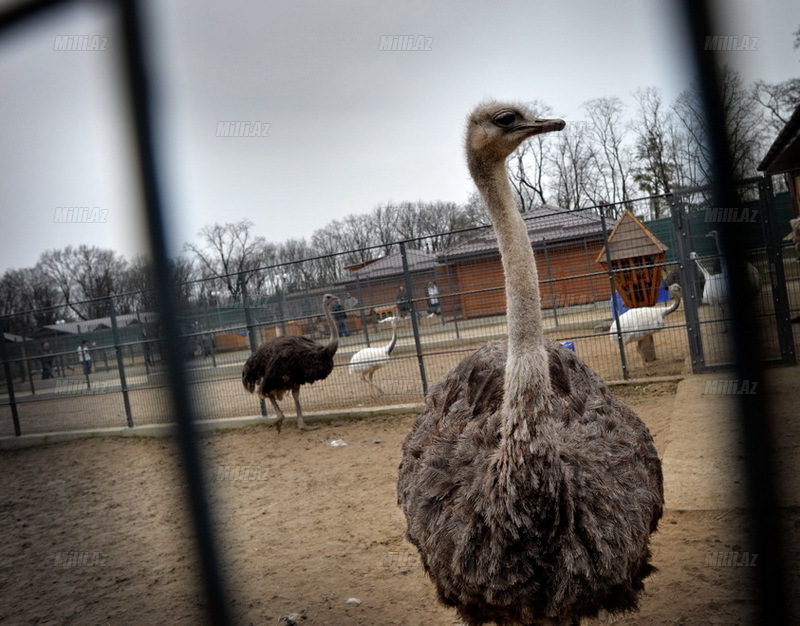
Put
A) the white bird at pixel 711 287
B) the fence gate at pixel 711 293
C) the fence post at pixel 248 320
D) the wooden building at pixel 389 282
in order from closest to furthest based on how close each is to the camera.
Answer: the white bird at pixel 711 287 → the fence gate at pixel 711 293 → the fence post at pixel 248 320 → the wooden building at pixel 389 282

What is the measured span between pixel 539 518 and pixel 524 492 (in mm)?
98

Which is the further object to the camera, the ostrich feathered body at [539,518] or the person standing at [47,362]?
the person standing at [47,362]

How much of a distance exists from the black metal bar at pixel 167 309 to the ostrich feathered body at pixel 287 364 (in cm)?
660

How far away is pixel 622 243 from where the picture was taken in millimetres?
8727

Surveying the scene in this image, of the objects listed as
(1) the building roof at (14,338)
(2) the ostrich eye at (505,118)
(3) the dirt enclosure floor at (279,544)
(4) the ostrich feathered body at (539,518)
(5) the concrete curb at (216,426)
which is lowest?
(3) the dirt enclosure floor at (279,544)

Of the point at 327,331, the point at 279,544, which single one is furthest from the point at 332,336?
the point at 279,544

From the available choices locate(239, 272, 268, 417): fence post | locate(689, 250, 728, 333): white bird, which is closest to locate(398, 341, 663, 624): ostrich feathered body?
locate(689, 250, 728, 333): white bird

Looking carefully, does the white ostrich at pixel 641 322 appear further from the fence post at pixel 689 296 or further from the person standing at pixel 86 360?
the person standing at pixel 86 360

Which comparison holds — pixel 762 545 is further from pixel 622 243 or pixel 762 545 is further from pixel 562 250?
pixel 562 250

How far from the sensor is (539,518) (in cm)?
203

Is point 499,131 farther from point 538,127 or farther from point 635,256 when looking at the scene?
point 635,256

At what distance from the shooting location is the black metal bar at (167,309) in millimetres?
1121

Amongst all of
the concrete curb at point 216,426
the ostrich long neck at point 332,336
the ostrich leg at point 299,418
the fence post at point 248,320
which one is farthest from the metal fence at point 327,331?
the ostrich leg at point 299,418

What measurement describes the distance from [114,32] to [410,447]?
214 cm
